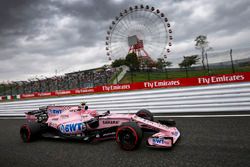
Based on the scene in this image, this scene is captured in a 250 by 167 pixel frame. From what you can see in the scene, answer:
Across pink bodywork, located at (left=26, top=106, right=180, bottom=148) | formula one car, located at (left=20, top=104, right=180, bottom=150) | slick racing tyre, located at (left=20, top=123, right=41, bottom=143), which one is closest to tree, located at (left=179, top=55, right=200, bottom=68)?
formula one car, located at (left=20, top=104, right=180, bottom=150)

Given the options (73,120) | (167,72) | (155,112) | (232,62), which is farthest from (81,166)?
(167,72)

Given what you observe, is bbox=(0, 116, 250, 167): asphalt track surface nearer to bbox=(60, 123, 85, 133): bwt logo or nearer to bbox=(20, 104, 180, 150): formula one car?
bbox=(20, 104, 180, 150): formula one car

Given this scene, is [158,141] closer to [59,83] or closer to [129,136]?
[129,136]

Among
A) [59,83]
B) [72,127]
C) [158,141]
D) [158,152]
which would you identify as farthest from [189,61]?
[158,152]

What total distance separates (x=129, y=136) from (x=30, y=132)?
3.11m

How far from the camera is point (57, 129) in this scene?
6.02m

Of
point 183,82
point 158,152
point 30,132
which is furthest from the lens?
point 183,82

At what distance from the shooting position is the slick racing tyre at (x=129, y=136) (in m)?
4.50

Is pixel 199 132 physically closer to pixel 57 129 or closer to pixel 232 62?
pixel 57 129

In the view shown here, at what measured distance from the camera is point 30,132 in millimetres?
6078

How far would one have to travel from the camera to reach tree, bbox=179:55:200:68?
1586 centimetres

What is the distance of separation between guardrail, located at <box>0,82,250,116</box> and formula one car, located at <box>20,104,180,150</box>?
9.23ft

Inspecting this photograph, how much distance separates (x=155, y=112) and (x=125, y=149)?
4.44 metres

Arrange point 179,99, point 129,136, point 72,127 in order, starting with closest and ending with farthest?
point 129,136, point 72,127, point 179,99
